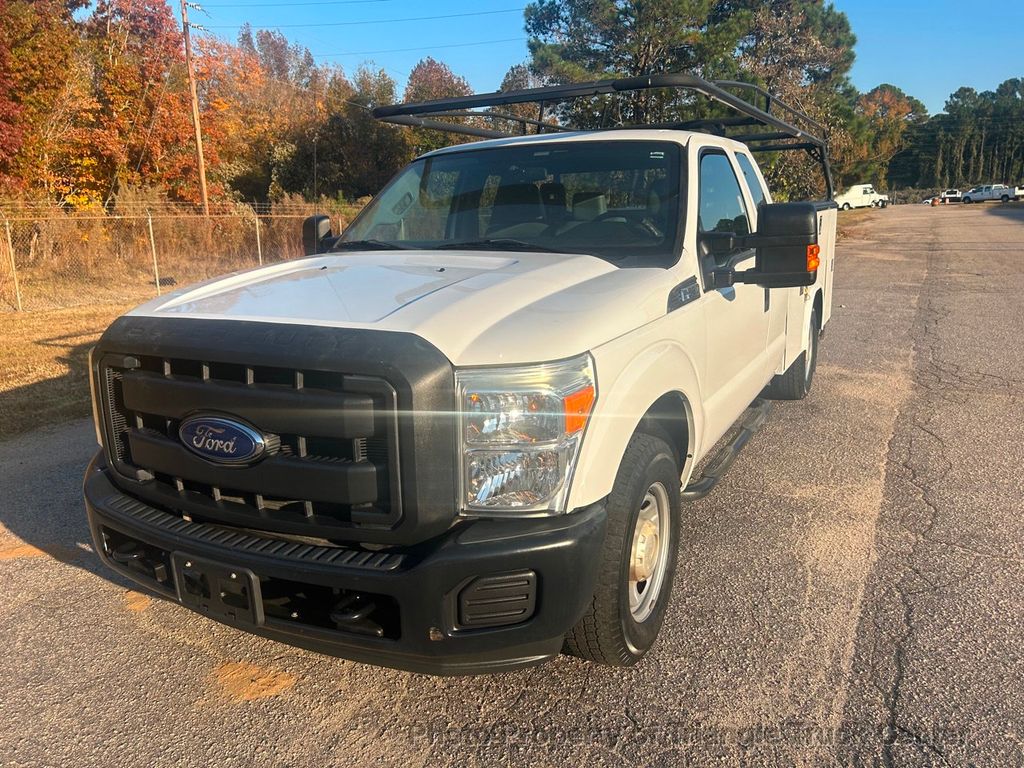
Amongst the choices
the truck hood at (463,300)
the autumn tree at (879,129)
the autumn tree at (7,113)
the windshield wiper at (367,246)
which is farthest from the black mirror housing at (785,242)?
the autumn tree at (879,129)

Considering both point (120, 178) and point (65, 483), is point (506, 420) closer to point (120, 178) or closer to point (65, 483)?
point (65, 483)

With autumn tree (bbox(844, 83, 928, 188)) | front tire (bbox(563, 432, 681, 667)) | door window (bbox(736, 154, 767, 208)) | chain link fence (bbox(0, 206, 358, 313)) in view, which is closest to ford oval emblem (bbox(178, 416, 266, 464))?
front tire (bbox(563, 432, 681, 667))

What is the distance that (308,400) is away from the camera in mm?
2324

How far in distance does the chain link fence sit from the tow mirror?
1314cm

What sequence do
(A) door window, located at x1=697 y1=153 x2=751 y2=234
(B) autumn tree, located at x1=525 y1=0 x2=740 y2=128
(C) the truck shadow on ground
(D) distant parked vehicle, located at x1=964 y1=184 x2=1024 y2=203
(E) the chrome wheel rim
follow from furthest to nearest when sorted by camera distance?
(D) distant parked vehicle, located at x1=964 y1=184 x2=1024 y2=203
(B) autumn tree, located at x1=525 y1=0 x2=740 y2=128
(C) the truck shadow on ground
(A) door window, located at x1=697 y1=153 x2=751 y2=234
(E) the chrome wheel rim

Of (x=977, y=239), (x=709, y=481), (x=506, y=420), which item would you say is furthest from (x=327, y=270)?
(x=977, y=239)

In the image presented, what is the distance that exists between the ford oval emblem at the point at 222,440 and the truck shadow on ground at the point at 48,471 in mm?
1552

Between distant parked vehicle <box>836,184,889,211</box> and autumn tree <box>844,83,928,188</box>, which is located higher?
autumn tree <box>844,83,928,188</box>

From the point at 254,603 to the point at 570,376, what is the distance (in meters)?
1.19

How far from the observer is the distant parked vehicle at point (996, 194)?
247ft

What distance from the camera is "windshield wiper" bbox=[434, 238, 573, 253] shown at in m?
3.64

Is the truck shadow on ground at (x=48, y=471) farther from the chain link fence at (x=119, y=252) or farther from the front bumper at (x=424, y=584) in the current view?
the chain link fence at (x=119, y=252)

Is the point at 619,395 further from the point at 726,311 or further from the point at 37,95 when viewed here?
the point at 37,95

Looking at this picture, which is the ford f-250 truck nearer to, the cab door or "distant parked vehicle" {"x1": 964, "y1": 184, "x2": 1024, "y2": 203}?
the cab door
